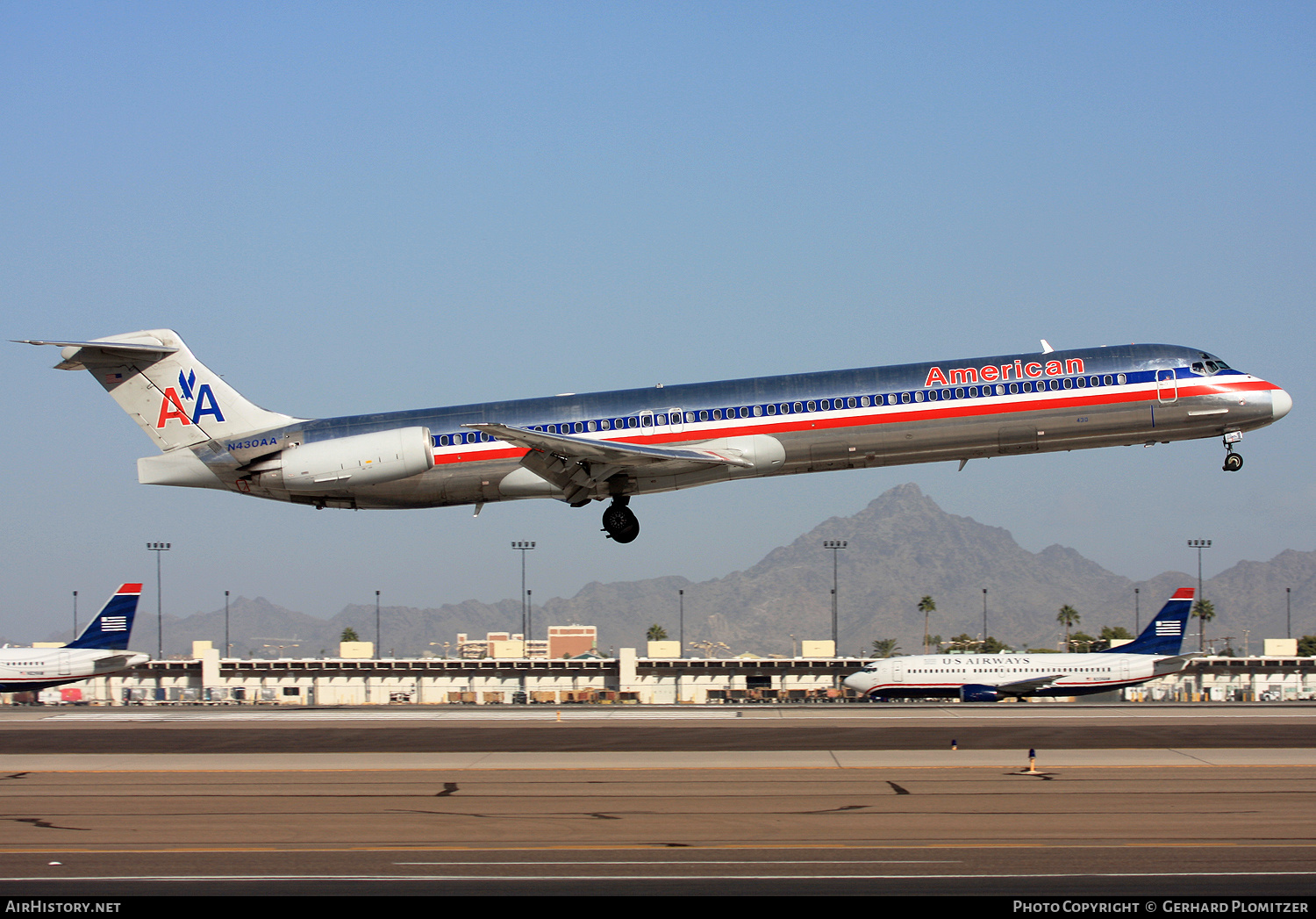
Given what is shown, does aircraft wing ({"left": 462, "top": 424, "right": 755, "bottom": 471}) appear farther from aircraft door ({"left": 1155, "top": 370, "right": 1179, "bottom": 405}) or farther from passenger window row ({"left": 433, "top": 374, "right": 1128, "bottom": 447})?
aircraft door ({"left": 1155, "top": 370, "right": 1179, "bottom": 405})

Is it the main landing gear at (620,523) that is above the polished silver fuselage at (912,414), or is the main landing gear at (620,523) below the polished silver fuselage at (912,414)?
below

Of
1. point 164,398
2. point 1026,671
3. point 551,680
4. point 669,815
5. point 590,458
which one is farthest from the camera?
point 551,680

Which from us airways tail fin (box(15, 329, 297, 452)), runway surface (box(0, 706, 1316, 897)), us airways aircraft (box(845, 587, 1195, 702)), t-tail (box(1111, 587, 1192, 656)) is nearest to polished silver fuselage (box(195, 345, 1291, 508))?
us airways tail fin (box(15, 329, 297, 452))

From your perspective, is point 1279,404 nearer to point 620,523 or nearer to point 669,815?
point 620,523

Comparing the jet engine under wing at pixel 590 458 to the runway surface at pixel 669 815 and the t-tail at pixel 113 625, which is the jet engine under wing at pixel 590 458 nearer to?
the runway surface at pixel 669 815

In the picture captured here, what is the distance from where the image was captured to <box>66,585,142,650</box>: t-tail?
Result: 185 feet

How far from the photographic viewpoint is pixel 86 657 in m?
54.5

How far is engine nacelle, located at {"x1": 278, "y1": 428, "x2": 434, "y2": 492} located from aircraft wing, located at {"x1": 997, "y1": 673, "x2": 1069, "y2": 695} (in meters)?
31.5

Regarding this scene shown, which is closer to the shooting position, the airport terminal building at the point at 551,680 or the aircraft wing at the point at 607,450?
the aircraft wing at the point at 607,450

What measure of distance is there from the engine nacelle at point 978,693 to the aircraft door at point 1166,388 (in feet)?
76.8

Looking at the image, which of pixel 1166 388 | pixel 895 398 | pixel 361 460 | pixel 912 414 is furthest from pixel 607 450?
pixel 1166 388

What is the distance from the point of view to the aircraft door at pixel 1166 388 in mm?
32312

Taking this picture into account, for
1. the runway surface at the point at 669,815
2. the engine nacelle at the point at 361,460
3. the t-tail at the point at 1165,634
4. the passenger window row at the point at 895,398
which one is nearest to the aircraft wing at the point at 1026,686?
the t-tail at the point at 1165,634

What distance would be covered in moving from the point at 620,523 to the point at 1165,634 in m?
34.5
